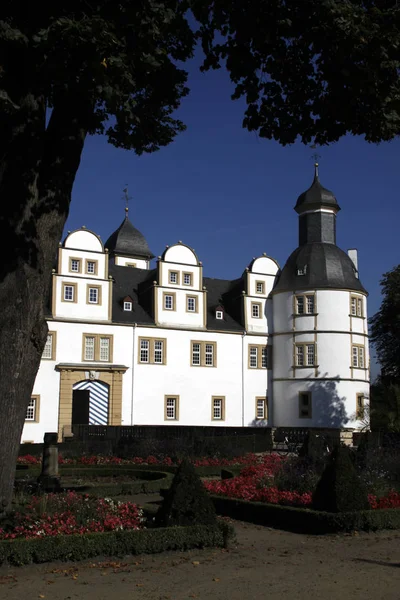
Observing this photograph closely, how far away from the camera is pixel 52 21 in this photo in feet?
27.9

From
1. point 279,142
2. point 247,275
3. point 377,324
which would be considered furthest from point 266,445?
point 279,142

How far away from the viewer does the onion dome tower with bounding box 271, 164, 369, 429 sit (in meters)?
38.1

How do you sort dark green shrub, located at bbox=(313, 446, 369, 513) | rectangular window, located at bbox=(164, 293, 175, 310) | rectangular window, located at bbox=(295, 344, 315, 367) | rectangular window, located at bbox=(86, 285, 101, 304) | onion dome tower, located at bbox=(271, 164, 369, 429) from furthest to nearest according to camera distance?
rectangular window, located at bbox=(295, 344, 315, 367) < onion dome tower, located at bbox=(271, 164, 369, 429) < rectangular window, located at bbox=(164, 293, 175, 310) < rectangular window, located at bbox=(86, 285, 101, 304) < dark green shrub, located at bbox=(313, 446, 369, 513)

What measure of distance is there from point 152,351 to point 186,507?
26811 mm

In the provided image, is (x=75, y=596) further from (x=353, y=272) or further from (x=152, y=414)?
(x=353, y=272)

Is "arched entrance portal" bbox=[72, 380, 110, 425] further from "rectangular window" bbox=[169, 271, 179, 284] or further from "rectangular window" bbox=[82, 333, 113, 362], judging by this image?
"rectangular window" bbox=[169, 271, 179, 284]

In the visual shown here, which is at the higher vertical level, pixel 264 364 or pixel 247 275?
pixel 247 275

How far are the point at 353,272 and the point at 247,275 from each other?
6.18 meters

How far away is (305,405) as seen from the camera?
1517 inches

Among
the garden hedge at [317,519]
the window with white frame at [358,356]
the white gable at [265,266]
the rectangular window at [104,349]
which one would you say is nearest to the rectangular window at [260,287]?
the white gable at [265,266]

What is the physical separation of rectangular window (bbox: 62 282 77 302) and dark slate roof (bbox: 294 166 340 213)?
15.6 metres

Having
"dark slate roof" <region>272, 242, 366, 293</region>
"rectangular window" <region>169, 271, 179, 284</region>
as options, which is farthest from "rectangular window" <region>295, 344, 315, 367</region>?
"rectangular window" <region>169, 271, 179, 284</region>

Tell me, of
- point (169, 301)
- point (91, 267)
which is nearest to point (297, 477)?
point (91, 267)

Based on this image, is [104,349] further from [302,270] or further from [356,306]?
[356,306]
